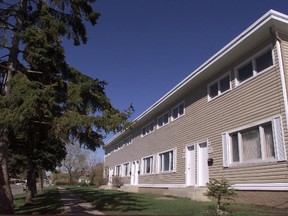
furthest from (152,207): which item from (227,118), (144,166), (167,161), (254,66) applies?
(144,166)

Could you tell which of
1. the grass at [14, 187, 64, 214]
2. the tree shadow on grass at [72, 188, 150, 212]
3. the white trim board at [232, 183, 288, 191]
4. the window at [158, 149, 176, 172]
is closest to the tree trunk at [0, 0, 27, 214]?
the grass at [14, 187, 64, 214]

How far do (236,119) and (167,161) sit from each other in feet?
29.3

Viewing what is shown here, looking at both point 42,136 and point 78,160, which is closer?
point 42,136

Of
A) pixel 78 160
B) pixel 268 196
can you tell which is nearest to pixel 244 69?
pixel 268 196

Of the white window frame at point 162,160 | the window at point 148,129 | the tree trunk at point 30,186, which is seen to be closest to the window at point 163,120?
the window at point 148,129

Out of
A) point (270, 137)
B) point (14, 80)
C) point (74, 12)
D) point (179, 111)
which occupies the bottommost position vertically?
point (270, 137)

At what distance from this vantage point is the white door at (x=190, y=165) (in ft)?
57.2

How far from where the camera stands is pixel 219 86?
1549 centimetres

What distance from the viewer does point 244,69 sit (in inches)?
541

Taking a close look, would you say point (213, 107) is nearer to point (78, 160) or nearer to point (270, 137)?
point (270, 137)

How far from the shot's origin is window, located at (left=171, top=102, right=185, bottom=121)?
2006cm

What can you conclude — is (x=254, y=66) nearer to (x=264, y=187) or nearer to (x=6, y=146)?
(x=264, y=187)

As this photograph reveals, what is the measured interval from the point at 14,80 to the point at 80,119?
2.49 meters

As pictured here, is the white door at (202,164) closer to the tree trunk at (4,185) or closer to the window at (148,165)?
the window at (148,165)
